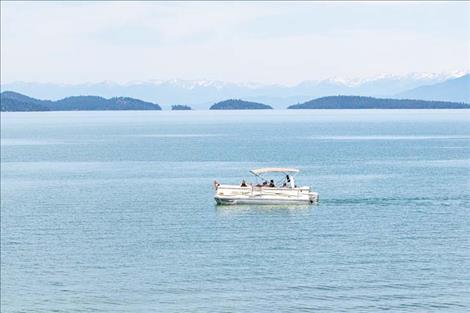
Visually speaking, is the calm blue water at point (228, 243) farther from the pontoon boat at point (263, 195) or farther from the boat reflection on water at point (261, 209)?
the pontoon boat at point (263, 195)

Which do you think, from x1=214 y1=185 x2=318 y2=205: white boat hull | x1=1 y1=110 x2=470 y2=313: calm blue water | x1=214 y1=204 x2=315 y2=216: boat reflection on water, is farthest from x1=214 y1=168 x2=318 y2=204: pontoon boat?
x1=1 y1=110 x2=470 y2=313: calm blue water

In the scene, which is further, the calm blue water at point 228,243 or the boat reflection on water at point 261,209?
the boat reflection on water at point 261,209

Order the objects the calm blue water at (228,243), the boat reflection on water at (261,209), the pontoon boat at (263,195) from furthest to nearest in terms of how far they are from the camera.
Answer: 1. the pontoon boat at (263,195)
2. the boat reflection on water at (261,209)
3. the calm blue water at (228,243)

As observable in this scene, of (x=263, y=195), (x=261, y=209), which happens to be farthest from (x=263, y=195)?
(x=261, y=209)

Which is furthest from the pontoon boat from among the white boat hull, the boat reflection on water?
the boat reflection on water

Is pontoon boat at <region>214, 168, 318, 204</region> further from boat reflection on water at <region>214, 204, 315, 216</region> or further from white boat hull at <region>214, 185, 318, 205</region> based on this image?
boat reflection on water at <region>214, 204, 315, 216</region>

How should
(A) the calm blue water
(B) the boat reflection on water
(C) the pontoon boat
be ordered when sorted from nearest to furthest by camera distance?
(A) the calm blue water → (B) the boat reflection on water → (C) the pontoon boat

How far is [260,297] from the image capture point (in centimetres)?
4159

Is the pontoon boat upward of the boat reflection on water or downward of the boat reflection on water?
upward

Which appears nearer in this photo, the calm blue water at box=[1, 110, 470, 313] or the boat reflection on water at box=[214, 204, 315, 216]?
the calm blue water at box=[1, 110, 470, 313]

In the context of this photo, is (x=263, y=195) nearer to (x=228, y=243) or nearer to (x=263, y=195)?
(x=263, y=195)

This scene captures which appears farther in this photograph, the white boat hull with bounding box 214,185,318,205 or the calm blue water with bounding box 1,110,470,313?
the white boat hull with bounding box 214,185,318,205

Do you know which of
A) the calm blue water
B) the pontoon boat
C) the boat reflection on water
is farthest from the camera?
the pontoon boat

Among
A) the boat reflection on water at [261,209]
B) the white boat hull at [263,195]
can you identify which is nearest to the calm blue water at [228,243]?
the boat reflection on water at [261,209]
